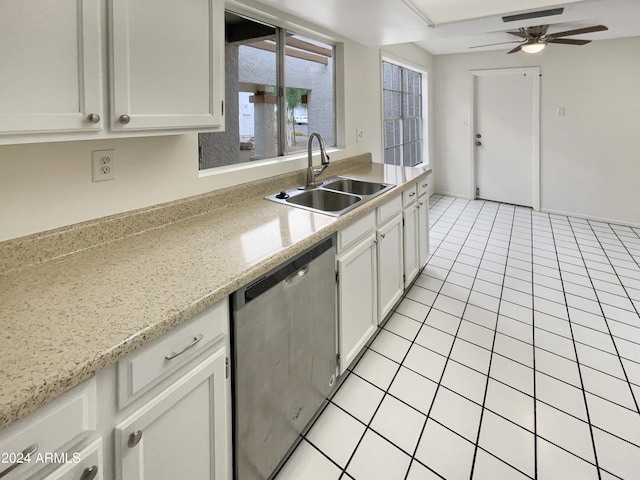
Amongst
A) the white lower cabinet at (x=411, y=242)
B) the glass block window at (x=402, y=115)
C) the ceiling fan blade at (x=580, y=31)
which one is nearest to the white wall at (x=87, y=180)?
the white lower cabinet at (x=411, y=242)

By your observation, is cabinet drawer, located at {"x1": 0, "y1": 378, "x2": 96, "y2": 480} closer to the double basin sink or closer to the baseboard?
the double basin sink

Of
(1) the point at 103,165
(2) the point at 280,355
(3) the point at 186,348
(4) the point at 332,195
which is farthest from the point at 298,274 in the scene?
(4) the point at 332,195

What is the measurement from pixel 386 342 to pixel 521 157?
4386 mm

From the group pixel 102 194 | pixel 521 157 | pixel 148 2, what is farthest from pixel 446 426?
pixel 521 157

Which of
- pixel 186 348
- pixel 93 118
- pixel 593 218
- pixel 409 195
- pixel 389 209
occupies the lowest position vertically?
pixel 186 348

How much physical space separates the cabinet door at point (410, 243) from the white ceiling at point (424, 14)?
4.25 feet

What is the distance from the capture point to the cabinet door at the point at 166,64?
1.04m

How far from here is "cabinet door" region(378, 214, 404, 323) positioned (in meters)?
2.13

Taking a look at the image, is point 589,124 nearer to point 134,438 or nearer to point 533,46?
point 533,46

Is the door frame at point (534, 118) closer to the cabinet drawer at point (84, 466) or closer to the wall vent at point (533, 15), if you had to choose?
the wall vent at point (533, 15)

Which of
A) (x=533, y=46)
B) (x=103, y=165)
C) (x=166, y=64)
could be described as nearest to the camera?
(x=166, y=64)

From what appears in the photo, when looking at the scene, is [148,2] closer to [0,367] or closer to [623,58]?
[0,367]

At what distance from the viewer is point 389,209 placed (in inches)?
86.6

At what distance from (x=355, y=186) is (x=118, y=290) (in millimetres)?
1844
